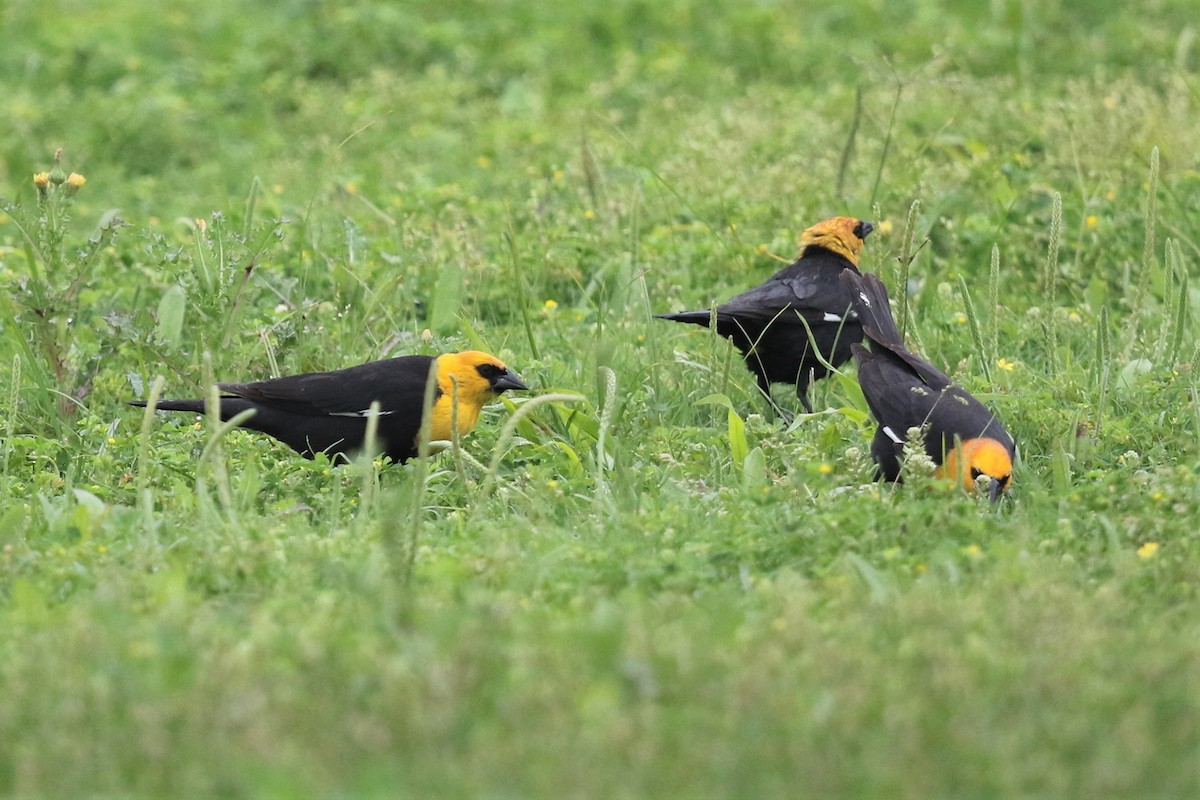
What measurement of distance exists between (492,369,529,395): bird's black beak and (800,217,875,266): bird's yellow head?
1.87 meters

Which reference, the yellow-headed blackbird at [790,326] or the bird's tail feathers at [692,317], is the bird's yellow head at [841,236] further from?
the bird's tail feathers at [692,317]

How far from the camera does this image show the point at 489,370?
605cm

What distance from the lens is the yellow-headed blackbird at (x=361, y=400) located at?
5992mm

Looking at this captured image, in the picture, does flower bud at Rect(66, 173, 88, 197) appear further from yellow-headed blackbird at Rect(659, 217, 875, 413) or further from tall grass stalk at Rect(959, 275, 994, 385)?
tall grass stalk at Rect(959, 275, 994, 385)

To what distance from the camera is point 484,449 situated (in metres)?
6.00

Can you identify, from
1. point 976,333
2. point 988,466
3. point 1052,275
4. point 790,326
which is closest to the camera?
point 988,466

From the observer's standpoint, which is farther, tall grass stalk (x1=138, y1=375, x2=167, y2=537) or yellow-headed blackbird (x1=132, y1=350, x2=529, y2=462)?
yellow-headed blackbird (x1=132, y1=350, x2=529, y2=462)

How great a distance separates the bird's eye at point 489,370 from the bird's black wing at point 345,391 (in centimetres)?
18

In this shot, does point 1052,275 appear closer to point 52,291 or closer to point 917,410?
point 917,410

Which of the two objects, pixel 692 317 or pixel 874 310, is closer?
pixel 874 310

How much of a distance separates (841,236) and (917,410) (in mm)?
2040

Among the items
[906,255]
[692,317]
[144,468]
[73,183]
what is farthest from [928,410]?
[73,183]

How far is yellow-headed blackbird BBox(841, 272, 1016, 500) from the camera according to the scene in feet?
16.7

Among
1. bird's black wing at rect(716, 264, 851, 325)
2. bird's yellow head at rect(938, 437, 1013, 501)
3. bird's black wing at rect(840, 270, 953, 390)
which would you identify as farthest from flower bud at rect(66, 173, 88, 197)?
bird's yellow head at rect(938, 437, 1013, 501)
